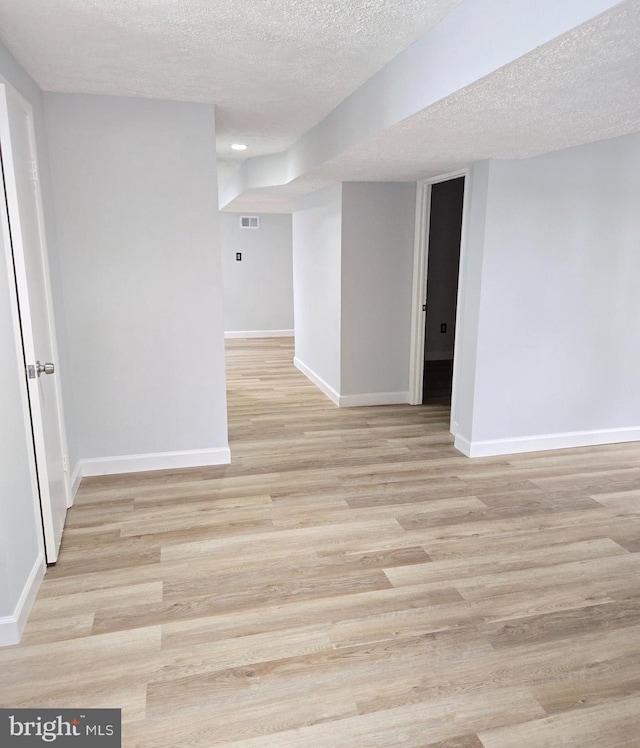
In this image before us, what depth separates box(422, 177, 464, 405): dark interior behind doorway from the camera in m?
7.04

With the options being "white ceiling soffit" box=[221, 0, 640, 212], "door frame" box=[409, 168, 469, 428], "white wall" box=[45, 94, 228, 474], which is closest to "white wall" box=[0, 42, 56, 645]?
"white wall" box=[45, 94, 228, 474]

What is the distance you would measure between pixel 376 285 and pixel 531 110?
114 inches

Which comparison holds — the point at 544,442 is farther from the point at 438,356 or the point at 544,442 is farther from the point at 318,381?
the point at 438,356

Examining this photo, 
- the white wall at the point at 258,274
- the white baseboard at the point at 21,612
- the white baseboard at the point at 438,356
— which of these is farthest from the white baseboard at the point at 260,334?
the white baseboard at the point at 21,612

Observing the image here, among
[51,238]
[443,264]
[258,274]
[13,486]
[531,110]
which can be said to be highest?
[531,110]

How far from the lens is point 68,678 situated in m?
1.98

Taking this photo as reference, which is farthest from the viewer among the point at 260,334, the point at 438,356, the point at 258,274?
the point at 260,334

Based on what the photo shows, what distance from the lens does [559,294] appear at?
158 inches

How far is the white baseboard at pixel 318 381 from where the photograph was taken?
558cm

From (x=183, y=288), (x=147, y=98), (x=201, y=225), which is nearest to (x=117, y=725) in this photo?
(x=183, y=288)

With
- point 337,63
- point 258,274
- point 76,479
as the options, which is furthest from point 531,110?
point 258,274

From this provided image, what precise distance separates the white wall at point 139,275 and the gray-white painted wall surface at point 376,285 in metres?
1.78

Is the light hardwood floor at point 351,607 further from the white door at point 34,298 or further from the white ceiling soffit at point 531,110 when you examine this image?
the white ceiling soffit at point 531,110

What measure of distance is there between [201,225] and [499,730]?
10.1 feet
